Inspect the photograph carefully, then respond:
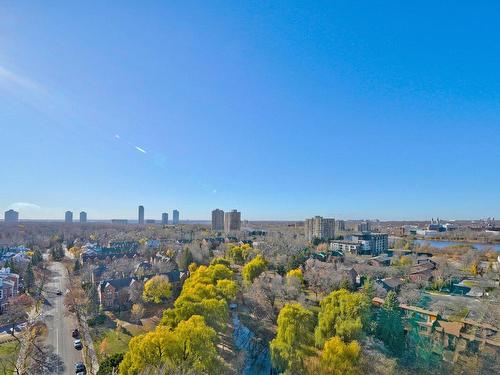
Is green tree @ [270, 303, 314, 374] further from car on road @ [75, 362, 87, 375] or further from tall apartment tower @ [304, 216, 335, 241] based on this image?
tall apartment tower @ [304, 216, 335, 241]

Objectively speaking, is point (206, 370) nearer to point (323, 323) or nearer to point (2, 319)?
point (323, 323)

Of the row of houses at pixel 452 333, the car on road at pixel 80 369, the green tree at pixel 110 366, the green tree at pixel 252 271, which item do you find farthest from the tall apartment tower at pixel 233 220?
the green tree at pixel 110 366

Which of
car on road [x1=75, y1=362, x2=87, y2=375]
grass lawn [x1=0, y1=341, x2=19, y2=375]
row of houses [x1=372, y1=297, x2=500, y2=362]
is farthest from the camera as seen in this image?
row of houses [x1=372, y1=297, x2=500, y2=362]

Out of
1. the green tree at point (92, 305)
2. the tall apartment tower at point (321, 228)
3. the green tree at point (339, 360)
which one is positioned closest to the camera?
the green tree at point (339, 360)

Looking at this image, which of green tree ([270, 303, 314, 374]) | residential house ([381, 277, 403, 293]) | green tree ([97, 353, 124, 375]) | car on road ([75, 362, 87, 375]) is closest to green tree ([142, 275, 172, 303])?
car on road ([75, 362, 87, 375])

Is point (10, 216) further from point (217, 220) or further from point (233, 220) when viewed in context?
point (233, 220)

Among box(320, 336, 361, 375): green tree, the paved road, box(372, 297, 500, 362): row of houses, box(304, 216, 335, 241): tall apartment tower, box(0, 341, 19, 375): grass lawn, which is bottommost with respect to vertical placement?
the paved road

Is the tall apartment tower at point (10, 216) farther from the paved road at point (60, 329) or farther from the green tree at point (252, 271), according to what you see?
the green tree at point (252, 271)
